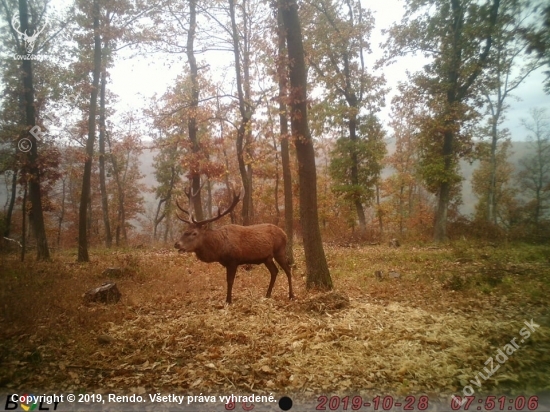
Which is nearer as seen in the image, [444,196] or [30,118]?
[30,118]

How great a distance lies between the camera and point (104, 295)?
7715 millimetres

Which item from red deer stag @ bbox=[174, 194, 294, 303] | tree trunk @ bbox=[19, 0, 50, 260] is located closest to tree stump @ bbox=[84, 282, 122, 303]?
red deer stag @ bbox=[174, 194, 294, 303]

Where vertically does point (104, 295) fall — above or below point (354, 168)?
below

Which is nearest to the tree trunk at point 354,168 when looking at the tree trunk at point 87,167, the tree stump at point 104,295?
the tree trunk at point 87,167

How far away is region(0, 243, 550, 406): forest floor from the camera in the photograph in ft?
13.6

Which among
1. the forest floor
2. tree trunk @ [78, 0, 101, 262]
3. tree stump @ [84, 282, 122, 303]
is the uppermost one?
tree trunk @ [78, 0, 101, 262]

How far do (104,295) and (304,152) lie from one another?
616 cm

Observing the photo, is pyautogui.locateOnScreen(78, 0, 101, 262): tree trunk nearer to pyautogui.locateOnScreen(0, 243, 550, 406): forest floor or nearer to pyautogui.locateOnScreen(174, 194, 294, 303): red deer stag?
pyautogui.locateOnScreen(0, 243, 550, 406): forest floor

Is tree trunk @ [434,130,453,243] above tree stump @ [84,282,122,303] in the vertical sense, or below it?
above

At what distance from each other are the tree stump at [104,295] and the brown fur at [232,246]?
2.06m

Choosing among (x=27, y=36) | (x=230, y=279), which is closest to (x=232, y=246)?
(x=230, y=279)

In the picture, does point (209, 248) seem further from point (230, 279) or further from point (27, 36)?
point (27, 36)

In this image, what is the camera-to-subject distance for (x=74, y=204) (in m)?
37.6

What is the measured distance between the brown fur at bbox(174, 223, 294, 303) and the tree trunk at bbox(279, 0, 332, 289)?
2.71ft
